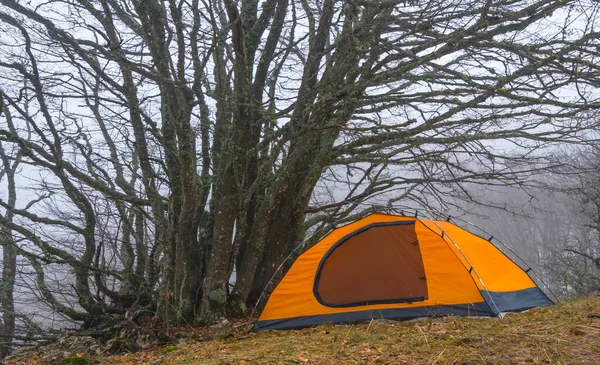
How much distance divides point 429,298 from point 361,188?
4706 mm

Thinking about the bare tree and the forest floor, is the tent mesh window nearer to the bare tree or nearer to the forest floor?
the forest floor

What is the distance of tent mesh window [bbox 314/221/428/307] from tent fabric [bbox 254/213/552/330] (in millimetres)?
13

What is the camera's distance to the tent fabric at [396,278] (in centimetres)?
568

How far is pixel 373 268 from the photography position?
643cm

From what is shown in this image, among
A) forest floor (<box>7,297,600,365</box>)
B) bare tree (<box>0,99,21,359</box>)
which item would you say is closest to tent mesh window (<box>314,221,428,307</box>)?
forest floor (<box>7,297,600,365</box>)

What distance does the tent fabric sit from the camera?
18.6ft

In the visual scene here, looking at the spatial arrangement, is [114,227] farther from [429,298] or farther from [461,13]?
[461,13]

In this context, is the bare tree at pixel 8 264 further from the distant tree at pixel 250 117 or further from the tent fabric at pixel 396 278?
the tent fabric at pixel 396 278

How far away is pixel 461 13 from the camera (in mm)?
5652

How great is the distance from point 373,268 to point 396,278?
328 millimetres

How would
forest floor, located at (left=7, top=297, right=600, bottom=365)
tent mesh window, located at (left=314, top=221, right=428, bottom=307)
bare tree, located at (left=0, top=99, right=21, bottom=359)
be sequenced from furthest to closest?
1. bare tree, located at (left=0, top=99, right=21, bottom=359)
2. tent mesh window, located at (left=314, top=221, right=428, bottom=307)
3. forest floor, located at (left=7, top=297, right=600, bottom=365)

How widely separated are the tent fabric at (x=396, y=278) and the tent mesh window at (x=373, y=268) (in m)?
0.01

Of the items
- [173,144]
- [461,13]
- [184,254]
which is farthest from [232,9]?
[184,254]

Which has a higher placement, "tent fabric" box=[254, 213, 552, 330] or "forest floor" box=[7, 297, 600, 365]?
"tent fabric" box=[254, 213, 552, 330]
